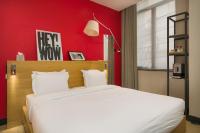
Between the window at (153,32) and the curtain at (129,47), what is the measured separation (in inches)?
7.5

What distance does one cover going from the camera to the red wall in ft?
7.92

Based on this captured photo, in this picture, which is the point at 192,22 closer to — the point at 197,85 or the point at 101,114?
the point at 197,85

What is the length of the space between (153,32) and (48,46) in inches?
96.4

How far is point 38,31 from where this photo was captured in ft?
8.82

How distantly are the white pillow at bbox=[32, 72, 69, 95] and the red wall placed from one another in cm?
56

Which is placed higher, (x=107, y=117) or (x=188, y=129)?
(x=107, y=117)

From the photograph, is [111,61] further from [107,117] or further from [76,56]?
[107,117]

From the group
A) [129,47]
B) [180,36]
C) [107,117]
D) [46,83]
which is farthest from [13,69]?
[180,36]

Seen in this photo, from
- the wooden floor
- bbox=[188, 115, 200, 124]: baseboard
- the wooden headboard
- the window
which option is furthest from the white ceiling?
the wooden floor

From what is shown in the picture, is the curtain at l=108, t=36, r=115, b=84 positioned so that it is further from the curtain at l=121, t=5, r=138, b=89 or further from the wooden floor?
the wooden floor

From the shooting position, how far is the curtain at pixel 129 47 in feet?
12.4

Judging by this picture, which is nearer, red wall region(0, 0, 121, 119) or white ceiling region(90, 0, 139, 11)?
red wall region(0, 0, 121, 119)

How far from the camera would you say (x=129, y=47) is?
3.91m

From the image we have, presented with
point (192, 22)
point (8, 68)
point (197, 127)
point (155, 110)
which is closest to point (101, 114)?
point (155, 110)
